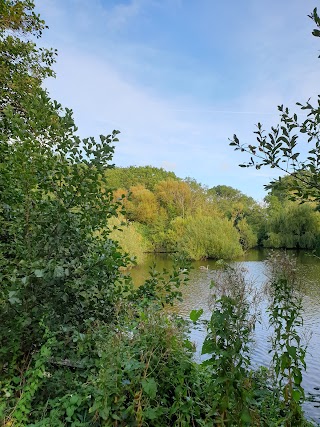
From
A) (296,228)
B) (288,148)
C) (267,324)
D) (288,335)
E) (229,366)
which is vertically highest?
(296,228)

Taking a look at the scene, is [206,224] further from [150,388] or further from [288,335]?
[150,388]

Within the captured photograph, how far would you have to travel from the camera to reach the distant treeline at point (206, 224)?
2609 centimetres

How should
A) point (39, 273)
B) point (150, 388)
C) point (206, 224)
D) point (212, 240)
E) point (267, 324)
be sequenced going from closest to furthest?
point (150, 388)
point (39, 273)
point (267, 324)
point (212, 240)
point (206, 224)

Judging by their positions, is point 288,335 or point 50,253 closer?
point 288,335

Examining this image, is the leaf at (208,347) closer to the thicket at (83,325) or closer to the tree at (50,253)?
the thicket at (83,325)

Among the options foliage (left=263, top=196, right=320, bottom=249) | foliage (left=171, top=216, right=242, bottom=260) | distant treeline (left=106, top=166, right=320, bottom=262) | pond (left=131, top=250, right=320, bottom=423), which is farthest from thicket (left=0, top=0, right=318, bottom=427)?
foliage (left=263, top=196, right=320, bottom=249)

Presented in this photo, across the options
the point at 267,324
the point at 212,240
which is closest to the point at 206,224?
the point at 212,240

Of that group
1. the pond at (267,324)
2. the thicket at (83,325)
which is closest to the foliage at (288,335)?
the thicket at (83,325)

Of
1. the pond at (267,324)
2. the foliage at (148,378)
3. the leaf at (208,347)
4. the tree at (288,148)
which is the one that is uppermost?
the tree at (288,148)

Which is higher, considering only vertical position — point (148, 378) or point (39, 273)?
point (39, 273)

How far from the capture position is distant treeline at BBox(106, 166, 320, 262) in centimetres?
2609

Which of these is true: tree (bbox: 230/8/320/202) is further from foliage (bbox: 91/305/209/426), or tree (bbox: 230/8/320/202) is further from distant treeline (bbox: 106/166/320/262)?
distant treeline (bbox: 106/166/320/262)

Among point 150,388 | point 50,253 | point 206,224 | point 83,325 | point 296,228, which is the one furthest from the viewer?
point 296,228

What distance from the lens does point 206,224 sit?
27406 millimetres
